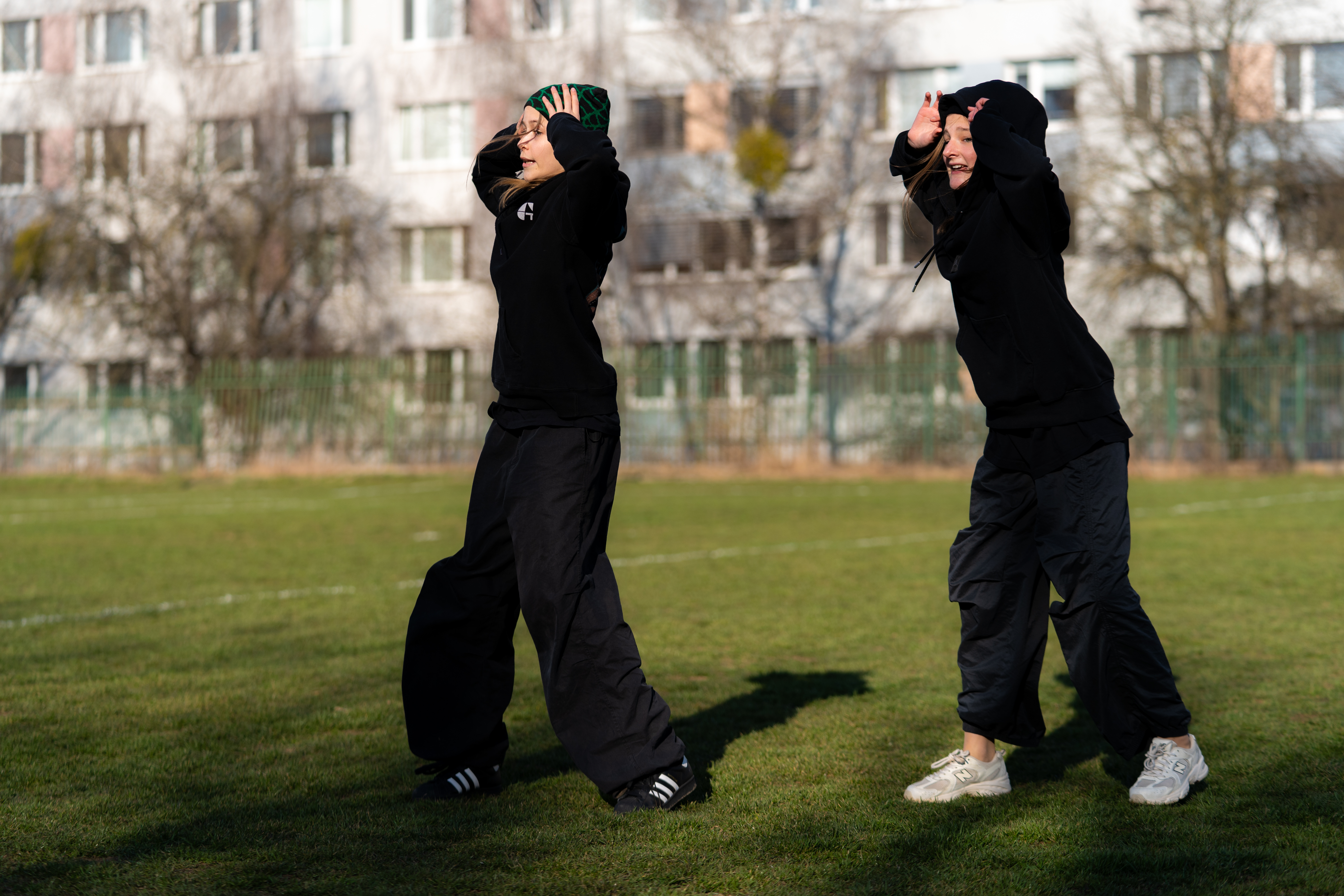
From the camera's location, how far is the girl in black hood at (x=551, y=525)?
385cm

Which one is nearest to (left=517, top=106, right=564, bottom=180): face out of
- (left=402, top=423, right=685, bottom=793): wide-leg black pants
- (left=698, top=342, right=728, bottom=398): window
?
(left=402, top=423, right=685, bottom=793): wide-leg black pants

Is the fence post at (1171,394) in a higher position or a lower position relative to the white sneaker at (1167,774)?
higher

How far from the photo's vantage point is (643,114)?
119 ft

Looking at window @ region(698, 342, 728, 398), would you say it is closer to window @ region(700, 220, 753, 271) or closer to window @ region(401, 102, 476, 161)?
window @ region(700, 220, 753, 271)

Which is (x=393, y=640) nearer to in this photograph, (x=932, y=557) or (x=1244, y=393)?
(x=932, y=557)

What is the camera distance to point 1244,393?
77.9ft

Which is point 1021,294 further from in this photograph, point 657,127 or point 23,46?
point 23,46

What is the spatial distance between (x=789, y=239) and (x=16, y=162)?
22.3 metres

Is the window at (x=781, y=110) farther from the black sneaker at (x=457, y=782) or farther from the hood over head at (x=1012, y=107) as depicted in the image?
the black sneaker at (x=457, y=782)

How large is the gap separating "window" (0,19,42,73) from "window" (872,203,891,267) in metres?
24.4

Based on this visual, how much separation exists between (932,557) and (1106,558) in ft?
23.5

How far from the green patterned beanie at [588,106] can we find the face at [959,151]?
3.25 feet

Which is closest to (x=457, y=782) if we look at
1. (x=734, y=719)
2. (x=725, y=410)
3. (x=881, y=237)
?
(x=734, y=719)

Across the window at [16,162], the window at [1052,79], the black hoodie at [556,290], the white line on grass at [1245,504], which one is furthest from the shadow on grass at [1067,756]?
the window at [16,162]
